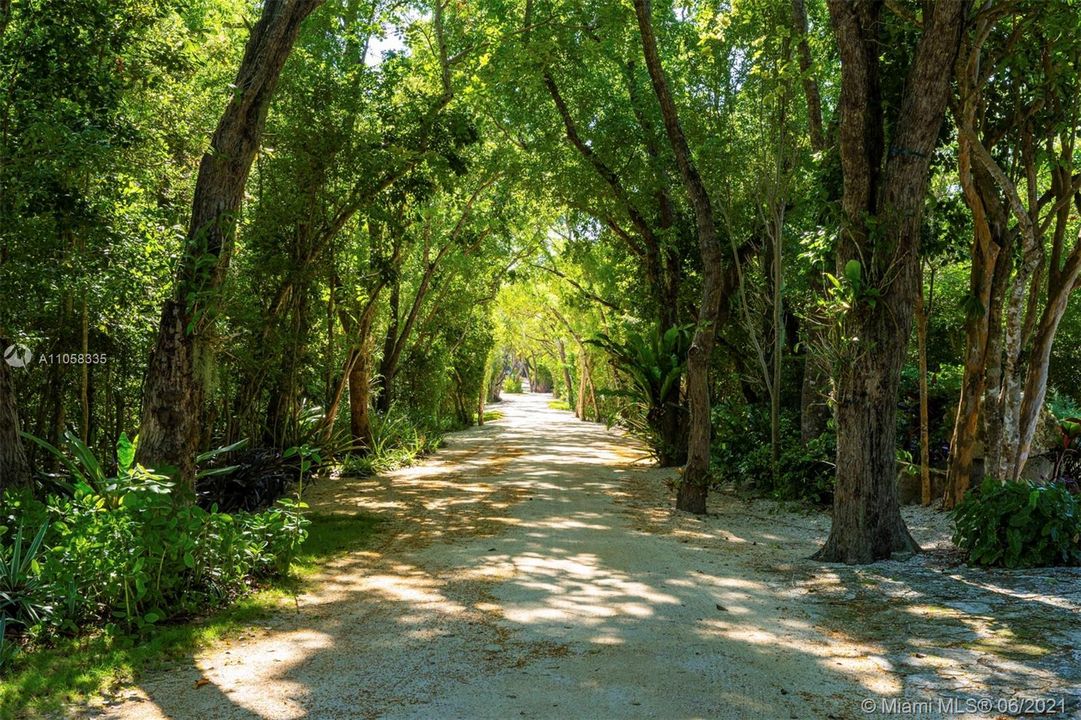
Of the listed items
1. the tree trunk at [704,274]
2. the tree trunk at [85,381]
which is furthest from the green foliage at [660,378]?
the tree trunk at [85,381]

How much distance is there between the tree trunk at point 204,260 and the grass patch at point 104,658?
1277 mm

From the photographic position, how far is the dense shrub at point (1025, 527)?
20.9ft

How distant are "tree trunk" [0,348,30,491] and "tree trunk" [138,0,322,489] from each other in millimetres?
908

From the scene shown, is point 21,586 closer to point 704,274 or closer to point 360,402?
point 704,274

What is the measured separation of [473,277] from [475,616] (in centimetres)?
1617

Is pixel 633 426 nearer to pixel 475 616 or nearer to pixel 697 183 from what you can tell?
pixel 697 183

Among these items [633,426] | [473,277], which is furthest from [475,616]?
[473,277]

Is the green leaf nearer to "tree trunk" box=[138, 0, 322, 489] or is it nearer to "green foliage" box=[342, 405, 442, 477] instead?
"tree trunk" box=[138, 0, 322, 489]

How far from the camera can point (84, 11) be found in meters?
6.84

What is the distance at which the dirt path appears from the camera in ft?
13.0

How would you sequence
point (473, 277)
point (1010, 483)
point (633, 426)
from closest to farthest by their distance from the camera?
point (1010, 483) → point (633, 426) → point (473, 277)

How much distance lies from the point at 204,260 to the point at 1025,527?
6367 millimetres

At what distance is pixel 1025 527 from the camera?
6.48 meters

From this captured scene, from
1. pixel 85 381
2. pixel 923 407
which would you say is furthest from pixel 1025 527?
pixel 85 381
